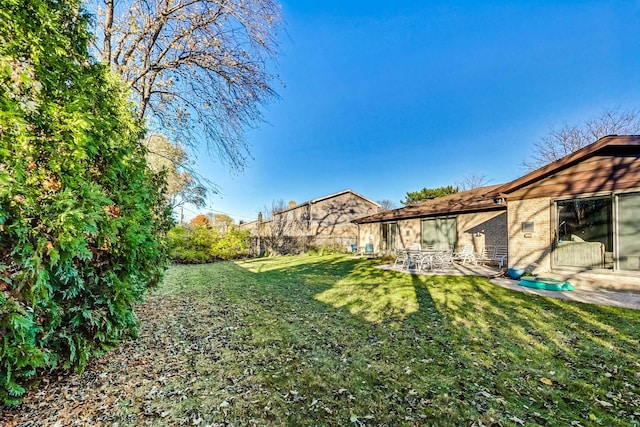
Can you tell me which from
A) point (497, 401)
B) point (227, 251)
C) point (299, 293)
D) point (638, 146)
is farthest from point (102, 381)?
point (227, 251)

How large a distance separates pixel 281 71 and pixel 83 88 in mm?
5779

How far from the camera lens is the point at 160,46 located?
7.52 meters

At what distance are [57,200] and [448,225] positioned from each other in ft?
48.0

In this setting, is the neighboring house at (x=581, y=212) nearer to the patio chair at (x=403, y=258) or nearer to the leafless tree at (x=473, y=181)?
the patio chair at (x=403, y=258)

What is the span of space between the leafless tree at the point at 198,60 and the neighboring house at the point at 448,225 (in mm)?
9268

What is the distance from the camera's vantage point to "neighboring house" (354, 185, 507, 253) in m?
12.1

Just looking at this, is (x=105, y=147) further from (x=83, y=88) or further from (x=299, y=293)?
(x=299, y=293)

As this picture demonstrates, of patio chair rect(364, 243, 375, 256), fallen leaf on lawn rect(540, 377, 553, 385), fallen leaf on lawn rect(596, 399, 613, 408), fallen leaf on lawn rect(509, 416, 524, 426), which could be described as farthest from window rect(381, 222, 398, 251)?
fallen leaf on lawn rect(509, 416, 524, 426)

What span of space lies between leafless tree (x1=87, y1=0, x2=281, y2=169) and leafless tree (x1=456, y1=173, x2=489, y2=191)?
98.8ft

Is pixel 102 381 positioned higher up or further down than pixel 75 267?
further down

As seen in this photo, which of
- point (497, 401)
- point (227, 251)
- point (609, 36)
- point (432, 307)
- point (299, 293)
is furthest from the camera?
point (227, 251)

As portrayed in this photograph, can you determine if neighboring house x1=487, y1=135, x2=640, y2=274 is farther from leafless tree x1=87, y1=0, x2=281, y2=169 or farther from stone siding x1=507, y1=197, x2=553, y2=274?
leafless tree x1=87, y1=0, x2=281, y2=169

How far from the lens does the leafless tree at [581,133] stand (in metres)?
18.0

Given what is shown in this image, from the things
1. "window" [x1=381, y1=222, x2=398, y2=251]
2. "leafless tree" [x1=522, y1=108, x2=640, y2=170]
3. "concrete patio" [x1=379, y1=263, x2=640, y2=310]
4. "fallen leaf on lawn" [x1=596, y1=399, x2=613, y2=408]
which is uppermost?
"leafless tree" [x1=522, y1=108, x2=640, y2=170]
